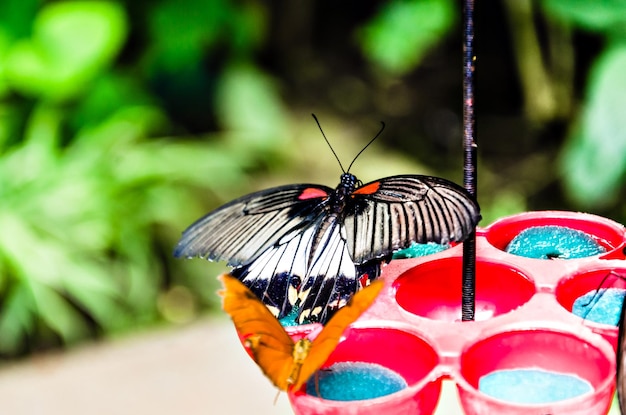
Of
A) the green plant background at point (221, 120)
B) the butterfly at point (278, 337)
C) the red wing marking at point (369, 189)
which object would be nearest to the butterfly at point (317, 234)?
the red wing marking at point (369, 189)

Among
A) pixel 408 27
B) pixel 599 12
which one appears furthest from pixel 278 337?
pixel 408 27

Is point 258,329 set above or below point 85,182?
above

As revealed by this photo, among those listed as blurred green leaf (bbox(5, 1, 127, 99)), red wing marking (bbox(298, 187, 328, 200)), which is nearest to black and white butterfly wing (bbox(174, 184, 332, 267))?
red wing marking (bbox(298, 187, 328, 200))

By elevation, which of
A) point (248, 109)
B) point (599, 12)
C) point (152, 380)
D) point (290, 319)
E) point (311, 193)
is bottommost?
point (152, 380)

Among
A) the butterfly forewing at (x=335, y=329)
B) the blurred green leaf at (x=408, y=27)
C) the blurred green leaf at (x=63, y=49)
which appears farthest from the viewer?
the blurred green leaf at (x=408, y=27)

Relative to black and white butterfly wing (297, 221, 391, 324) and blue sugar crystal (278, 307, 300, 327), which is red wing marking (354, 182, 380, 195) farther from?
blue sugar crystal (278, 307, 300, 327)

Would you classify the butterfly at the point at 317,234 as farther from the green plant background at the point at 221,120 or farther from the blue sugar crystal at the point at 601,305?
the green plant background at the point at 221,120

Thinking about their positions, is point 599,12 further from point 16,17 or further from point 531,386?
point 16,17
